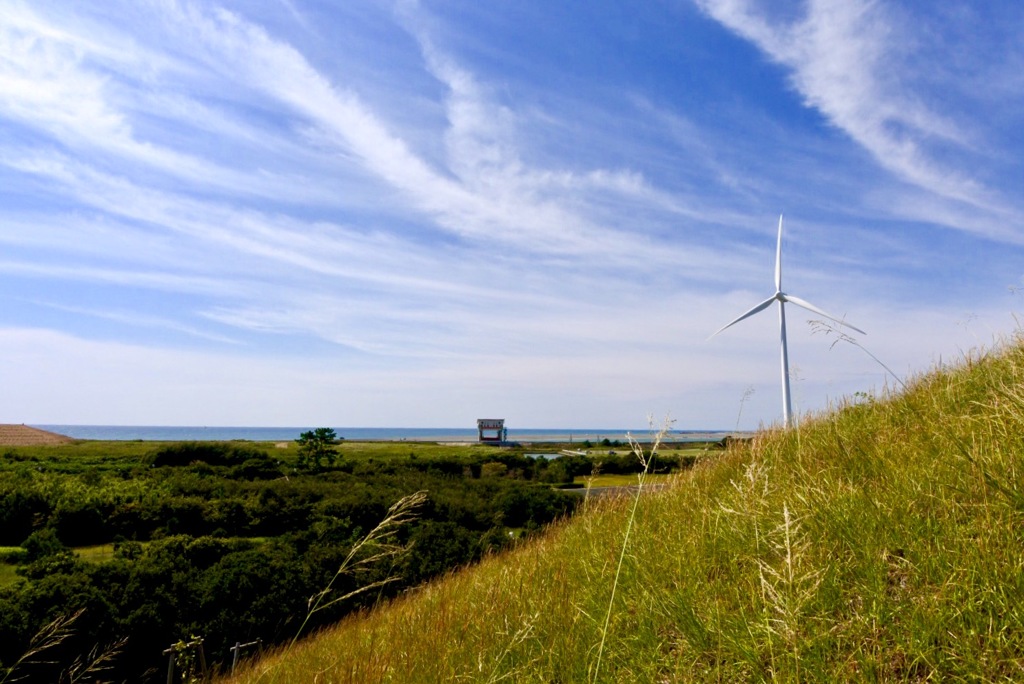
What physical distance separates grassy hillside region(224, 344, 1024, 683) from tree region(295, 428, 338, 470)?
123 ft

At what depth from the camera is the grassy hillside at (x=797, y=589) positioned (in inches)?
128

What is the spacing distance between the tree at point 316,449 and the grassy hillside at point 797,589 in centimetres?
3735

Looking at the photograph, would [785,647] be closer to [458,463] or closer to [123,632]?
[123,632]

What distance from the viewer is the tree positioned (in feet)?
139

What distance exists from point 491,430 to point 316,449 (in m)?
53.4

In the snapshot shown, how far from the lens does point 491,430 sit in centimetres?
9525

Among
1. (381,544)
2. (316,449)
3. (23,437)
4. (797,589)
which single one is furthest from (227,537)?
(23,437)

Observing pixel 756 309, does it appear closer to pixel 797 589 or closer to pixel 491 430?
pixel 797 589

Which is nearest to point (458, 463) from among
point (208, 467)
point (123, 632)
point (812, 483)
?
point (208, 467)

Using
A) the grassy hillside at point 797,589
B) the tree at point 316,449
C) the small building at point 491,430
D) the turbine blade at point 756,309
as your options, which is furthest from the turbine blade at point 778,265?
the small building at point 491,430

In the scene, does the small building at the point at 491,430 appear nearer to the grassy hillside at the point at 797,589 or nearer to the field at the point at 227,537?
the field at the point at 227,537

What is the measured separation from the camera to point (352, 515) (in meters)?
24.7

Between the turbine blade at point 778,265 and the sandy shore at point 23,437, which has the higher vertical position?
the turbine blade at point 778,265

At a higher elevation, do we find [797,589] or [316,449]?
[797,589]
